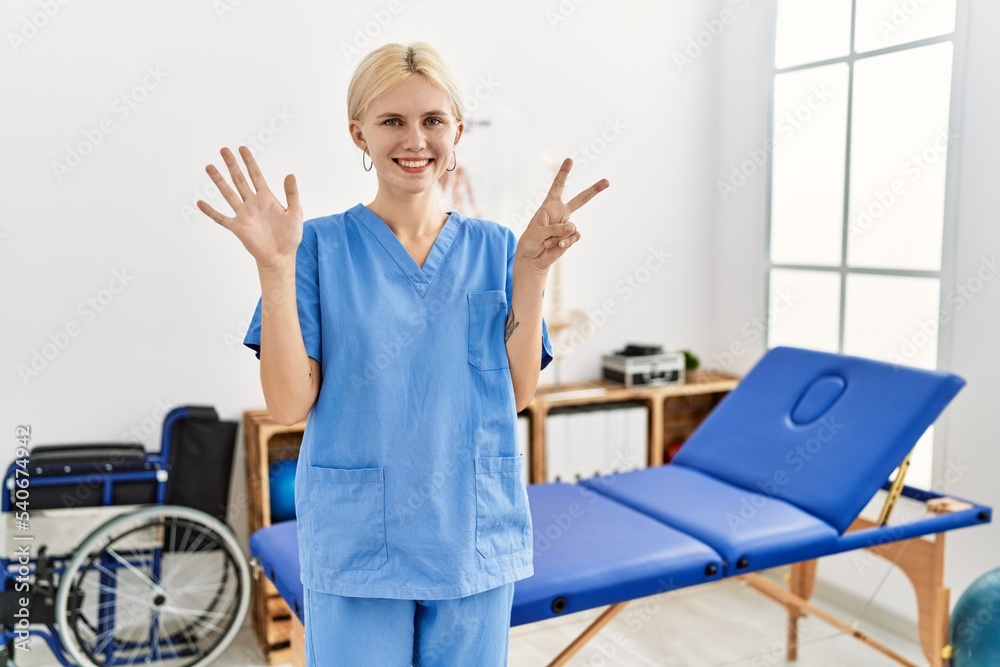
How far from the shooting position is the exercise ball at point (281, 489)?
3074mm

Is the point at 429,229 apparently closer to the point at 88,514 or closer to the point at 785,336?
the point at 88,514

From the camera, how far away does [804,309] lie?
11.8 ft

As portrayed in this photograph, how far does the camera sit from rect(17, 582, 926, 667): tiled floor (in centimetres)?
295

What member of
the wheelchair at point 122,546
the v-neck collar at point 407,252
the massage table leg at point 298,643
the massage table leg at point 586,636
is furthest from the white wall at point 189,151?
the v-neck collar at point 407,252

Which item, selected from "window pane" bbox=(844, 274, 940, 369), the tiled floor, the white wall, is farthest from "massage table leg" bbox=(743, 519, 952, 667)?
the white wall

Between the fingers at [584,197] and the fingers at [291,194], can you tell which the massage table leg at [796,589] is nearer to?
the fingers at [584,197]

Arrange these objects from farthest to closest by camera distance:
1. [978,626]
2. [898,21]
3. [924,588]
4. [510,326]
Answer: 1. [898,21]
2. [924,588]
3. [978,626]
4. [510,326]

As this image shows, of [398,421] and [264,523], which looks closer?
[398,421]

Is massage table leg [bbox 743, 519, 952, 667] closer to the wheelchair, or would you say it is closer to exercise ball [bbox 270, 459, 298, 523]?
exercise ball [bbox 270, 459, 298, 523]

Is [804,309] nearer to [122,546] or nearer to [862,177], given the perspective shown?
[862,177]

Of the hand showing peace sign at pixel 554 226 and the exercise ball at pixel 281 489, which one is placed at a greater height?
the hand showing peace sign at pixel 554 226

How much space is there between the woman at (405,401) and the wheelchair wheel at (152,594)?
137cm

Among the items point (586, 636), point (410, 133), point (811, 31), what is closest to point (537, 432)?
point (586, 636)

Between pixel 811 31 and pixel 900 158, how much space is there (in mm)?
670
